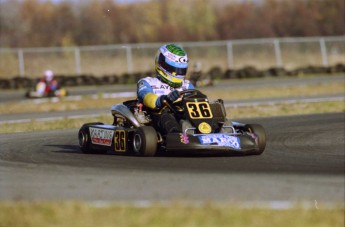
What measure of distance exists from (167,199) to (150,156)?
286 cm

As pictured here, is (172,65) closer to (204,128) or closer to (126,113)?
(126,113)

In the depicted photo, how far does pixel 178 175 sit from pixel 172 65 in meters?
2.88

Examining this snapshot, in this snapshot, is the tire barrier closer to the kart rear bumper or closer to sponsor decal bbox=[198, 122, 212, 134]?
sponsor decal bbox=[198, 122, 212, 134]

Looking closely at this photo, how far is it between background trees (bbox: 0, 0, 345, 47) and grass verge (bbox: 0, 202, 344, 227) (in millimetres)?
40930

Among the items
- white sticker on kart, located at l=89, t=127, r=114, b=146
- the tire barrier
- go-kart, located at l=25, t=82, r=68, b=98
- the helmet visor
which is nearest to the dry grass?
go-kart, located at l=25, t=82, r=68, b=98

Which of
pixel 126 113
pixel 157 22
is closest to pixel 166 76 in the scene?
pixel 126 113

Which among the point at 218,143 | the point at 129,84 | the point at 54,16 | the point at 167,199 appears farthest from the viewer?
the point at 54,16

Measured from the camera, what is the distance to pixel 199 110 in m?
9.08

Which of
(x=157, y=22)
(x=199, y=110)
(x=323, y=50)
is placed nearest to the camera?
(x=199, y=110)

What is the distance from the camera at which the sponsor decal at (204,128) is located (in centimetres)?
895

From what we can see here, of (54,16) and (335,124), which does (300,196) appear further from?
(54,16)

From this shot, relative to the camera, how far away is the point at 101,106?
20344mm

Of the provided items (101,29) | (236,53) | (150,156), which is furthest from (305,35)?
(150,156)

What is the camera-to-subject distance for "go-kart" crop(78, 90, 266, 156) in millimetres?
8672
